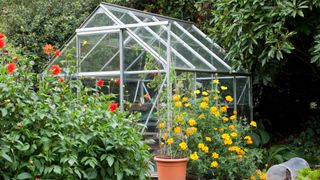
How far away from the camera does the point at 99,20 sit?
832 centimetres

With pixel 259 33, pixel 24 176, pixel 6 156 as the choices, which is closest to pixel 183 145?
pixel 259 33

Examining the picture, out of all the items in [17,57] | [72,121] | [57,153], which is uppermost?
[17,57]

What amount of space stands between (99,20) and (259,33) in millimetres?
2888

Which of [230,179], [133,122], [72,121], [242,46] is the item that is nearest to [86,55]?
[242,46]

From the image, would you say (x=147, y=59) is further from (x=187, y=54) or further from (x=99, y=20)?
(x=99, y=20)

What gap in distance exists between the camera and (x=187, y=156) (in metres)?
6.34

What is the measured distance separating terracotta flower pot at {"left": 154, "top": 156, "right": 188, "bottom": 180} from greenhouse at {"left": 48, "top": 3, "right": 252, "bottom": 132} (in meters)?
0.83

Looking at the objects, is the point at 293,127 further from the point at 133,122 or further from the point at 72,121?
the point at 72,121

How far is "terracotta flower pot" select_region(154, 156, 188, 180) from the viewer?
6066 mm

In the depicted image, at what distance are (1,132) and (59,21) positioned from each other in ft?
28.7

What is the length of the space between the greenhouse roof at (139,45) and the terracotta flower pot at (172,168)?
60.3 inches

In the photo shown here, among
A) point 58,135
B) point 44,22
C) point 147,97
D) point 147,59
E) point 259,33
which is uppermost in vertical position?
point 44,22

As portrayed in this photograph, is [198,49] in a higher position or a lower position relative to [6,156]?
higher

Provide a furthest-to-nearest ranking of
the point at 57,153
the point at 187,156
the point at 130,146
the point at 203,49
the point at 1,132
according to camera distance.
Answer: the point at 203,49 < the point at 187,156 < the point at 130,146 < the point at 57,153 < the point at 1,132
